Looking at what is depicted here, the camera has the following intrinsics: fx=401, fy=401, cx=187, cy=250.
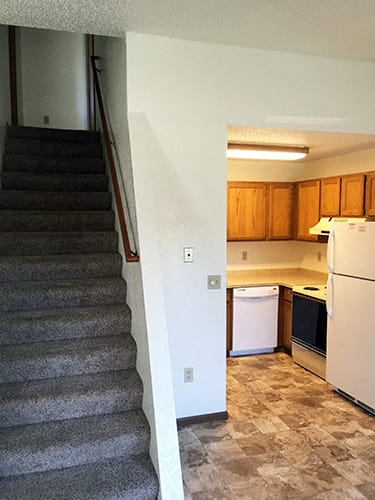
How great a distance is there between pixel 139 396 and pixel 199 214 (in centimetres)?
136

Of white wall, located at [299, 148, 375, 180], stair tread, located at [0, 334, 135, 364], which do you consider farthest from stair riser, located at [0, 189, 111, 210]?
white wall, located at [299, 148, 375, 180]

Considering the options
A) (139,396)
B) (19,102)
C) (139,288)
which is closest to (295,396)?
(139,396)

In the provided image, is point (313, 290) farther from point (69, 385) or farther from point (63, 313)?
point (69, 385)

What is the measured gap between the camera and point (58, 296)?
2914 millimetres

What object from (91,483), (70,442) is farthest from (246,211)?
(91,483)

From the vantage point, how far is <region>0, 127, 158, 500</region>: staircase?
210 cm

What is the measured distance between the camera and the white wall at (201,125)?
2.84 meters

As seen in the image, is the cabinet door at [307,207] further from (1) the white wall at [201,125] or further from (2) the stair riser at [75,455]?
(2) the stair riser at [75,455]

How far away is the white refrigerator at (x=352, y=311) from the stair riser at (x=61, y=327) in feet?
6.49

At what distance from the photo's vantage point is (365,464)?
268 centimetres

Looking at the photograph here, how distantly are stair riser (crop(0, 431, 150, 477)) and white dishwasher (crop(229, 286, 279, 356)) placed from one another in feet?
8.42

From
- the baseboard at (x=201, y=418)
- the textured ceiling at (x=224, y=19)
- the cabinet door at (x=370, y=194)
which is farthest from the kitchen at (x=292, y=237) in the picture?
the baseboard at (x=201, y=418)

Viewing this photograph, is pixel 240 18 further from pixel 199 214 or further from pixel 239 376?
pixel 239 376

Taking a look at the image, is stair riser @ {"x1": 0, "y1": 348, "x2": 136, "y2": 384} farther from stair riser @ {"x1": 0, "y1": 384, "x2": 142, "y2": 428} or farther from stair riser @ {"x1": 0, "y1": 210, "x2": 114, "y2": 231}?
stair riser @ {"x1": 0, "y1": 210, "x2": 114, "y2": 231}
